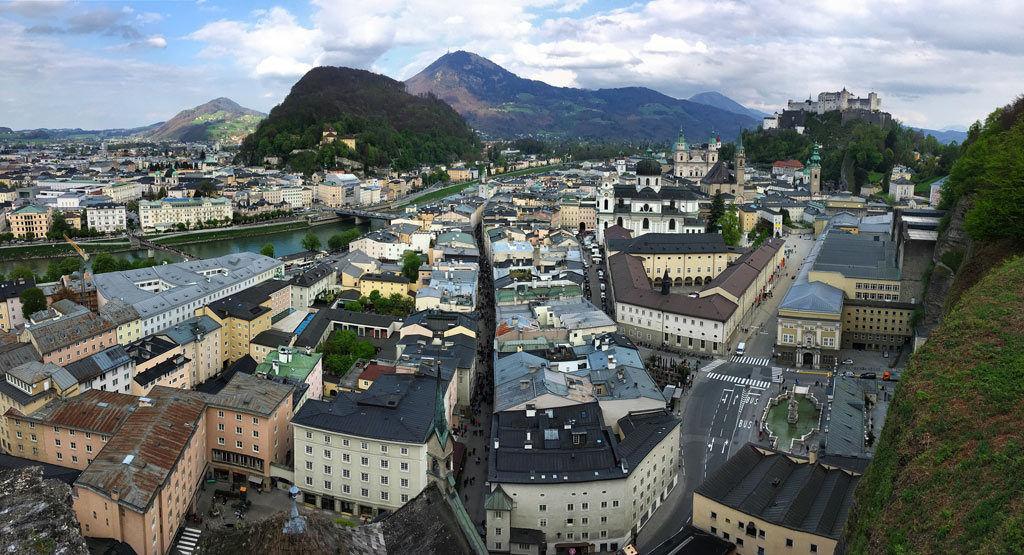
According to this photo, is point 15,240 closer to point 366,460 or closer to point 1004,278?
point 366,460

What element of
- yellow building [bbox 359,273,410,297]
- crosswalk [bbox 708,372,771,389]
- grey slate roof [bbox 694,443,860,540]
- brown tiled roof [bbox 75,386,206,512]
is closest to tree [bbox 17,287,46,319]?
yellow building [bbox 359,273,410,297]

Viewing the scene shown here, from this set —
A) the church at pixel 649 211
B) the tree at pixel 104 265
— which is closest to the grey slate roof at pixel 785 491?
the church at pixel 649 211

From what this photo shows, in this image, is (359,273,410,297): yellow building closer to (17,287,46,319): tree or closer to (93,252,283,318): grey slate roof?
(93,252,283,318): grey slate roof

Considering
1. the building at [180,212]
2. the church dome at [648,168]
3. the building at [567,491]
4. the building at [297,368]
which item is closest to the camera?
the building at [567,491]

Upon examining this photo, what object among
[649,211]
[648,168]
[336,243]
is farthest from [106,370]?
[648,168]

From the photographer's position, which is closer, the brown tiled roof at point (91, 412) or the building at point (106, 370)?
the brown tiled roof at point (91, 412)

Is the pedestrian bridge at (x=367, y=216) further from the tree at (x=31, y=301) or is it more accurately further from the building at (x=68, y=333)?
the building at (x=68, y=333)

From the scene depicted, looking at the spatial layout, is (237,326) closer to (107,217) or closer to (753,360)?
(753,360)

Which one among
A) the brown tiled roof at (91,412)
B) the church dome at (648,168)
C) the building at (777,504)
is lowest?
the building at (777,504)
